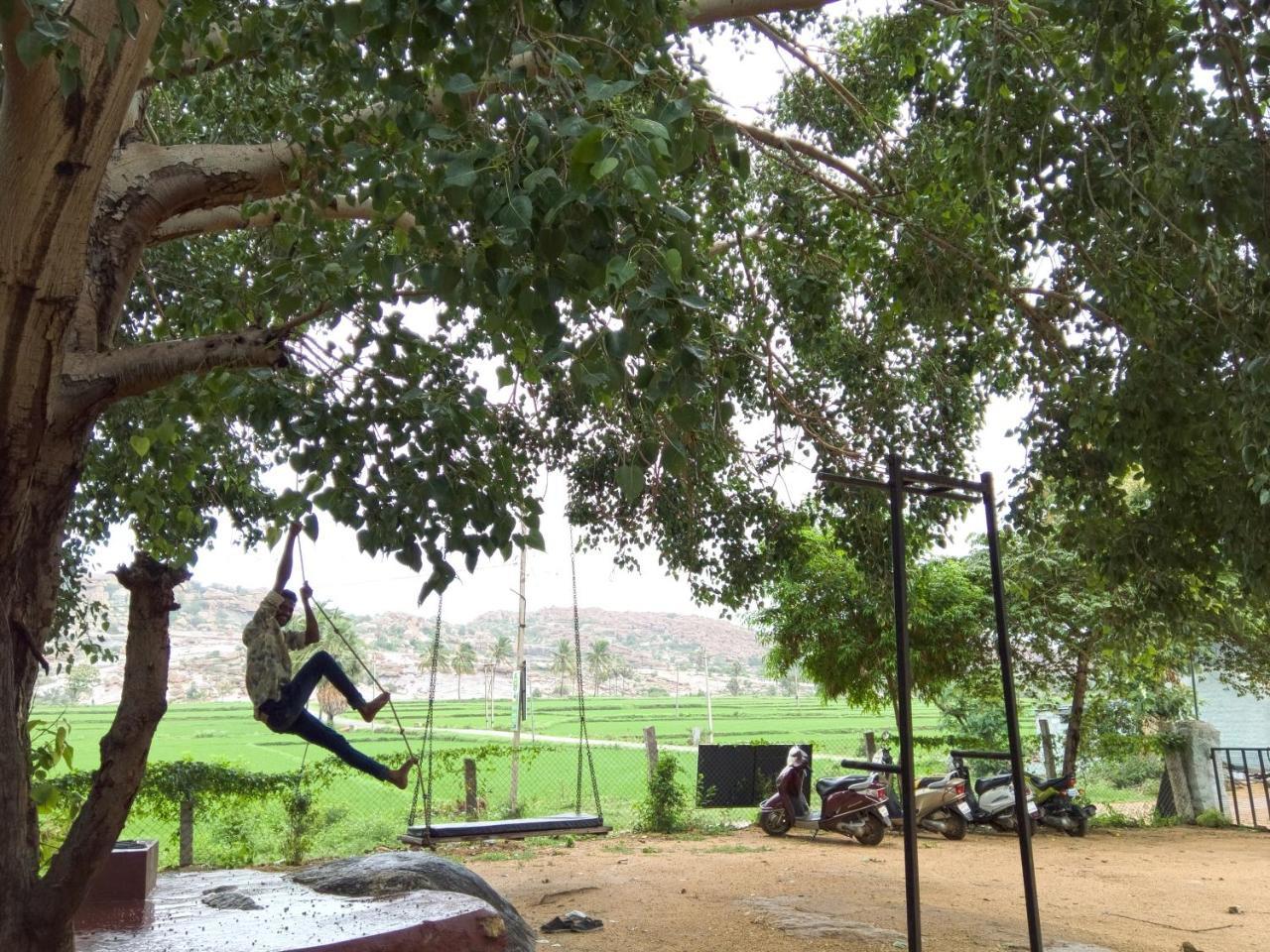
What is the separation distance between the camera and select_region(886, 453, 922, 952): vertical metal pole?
443 cm

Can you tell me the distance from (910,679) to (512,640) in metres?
91.3

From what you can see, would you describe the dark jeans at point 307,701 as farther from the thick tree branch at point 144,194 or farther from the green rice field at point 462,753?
the thick tree branch at point 144,194

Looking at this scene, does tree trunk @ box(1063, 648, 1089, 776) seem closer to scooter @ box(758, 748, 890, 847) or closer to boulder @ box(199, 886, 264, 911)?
scooter @ box(758, 748, 890, 847)

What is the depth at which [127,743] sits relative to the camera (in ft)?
11.0

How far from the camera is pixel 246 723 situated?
69.5 meters

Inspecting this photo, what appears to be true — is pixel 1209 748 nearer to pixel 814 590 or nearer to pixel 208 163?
pixel 814 590

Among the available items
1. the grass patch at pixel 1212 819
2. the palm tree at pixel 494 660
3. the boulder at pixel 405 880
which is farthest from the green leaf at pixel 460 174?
the palm tree at pixel 494 660

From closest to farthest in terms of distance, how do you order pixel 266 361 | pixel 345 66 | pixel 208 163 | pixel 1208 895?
pixel 266 361 → pixel 345 66 → pixel 208 163 → pixel 1208 895

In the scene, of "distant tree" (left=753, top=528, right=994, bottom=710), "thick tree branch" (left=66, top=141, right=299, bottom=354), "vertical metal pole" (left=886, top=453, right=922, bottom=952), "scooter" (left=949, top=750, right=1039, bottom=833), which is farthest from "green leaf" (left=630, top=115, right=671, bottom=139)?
"distant tree" (left=753, top=528, right=994, bottom=710)

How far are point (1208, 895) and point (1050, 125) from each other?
6445 millimetres

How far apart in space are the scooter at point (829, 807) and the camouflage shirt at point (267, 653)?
744cm

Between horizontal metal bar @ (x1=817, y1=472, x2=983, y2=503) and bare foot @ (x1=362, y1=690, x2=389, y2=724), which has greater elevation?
horizontal metal bar @ (x1=817, y1=472, x2=983, y2=503)

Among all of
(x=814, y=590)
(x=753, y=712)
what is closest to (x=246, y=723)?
(x=753, y=712)

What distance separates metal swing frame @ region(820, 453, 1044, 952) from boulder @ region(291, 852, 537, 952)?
2.11 meters
